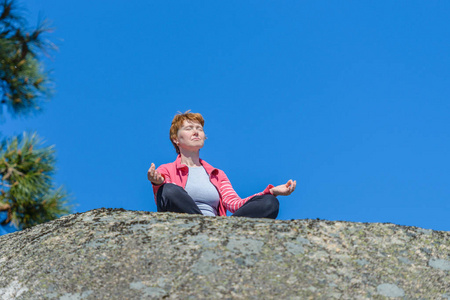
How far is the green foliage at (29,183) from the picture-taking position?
8641mm

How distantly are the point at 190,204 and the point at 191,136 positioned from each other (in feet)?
2.90

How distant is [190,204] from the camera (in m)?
5.01

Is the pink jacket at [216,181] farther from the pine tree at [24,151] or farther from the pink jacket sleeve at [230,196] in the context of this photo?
the pine tree at [24,151]

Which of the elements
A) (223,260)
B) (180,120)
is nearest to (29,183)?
(180,120)

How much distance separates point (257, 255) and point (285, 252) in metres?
0.22

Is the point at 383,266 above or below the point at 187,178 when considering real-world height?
below

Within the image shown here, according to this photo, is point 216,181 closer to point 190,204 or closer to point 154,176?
point 190,204

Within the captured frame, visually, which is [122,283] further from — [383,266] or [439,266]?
Result: [439,266]

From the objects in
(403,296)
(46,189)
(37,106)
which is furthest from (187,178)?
(37,106)

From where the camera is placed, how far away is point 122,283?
3639mm

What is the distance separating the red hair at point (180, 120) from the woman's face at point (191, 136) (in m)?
0.05

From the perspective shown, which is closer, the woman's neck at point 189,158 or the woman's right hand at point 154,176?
the woman's right hand at point 154,176

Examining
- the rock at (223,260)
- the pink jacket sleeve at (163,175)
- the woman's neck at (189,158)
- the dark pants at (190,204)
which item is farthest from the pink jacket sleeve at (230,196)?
the rock at (223,260)

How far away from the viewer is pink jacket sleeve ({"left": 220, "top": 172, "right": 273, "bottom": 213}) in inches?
211
